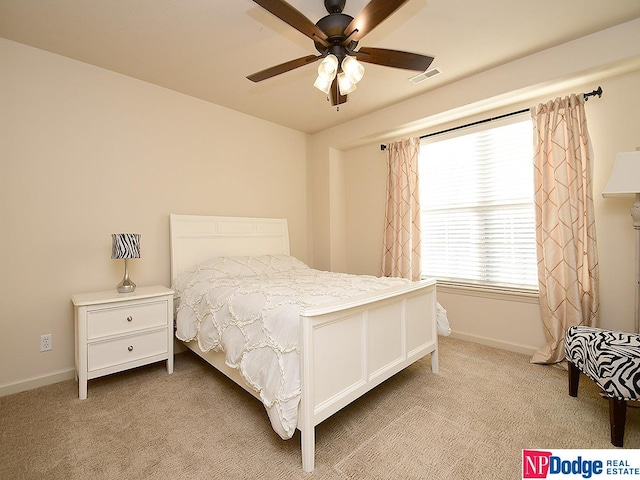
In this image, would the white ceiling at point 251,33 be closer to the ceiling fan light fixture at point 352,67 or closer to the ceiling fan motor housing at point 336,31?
the ceiling fan motor housing at point 336,31

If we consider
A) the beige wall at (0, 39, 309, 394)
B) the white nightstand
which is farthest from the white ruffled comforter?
the beige wall at (0, 39, 309, 394)

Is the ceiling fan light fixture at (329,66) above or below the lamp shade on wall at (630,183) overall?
above

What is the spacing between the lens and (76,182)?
2.56 meters

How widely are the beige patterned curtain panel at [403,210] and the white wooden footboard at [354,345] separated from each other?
45.9 inches

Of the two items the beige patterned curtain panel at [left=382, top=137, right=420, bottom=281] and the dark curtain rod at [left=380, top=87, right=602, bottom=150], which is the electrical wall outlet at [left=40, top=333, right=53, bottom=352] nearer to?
the beige patterned curtain panel at [left=382, top=137, right=420, bottom=281]

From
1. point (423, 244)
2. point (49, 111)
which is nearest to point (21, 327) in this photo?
point (49, 111)

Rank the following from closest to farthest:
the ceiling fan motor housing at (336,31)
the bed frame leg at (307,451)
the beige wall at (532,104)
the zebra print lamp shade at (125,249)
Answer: the bed frame leg at (307,451) < the ceiling fan motor housing at (336,31) < the beige wall at (532,104) < the zebra print lamp shade at (125,249)

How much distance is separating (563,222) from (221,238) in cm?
333

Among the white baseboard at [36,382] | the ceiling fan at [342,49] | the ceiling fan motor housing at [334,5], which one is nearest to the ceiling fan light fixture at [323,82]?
the ceiling fan at [342,49]

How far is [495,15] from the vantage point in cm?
207

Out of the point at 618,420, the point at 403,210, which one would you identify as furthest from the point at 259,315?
the point at 403,210

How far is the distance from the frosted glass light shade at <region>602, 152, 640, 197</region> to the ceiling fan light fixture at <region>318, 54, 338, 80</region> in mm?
2087

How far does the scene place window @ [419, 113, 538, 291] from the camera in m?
2.91

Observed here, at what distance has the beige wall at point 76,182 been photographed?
2.30m
